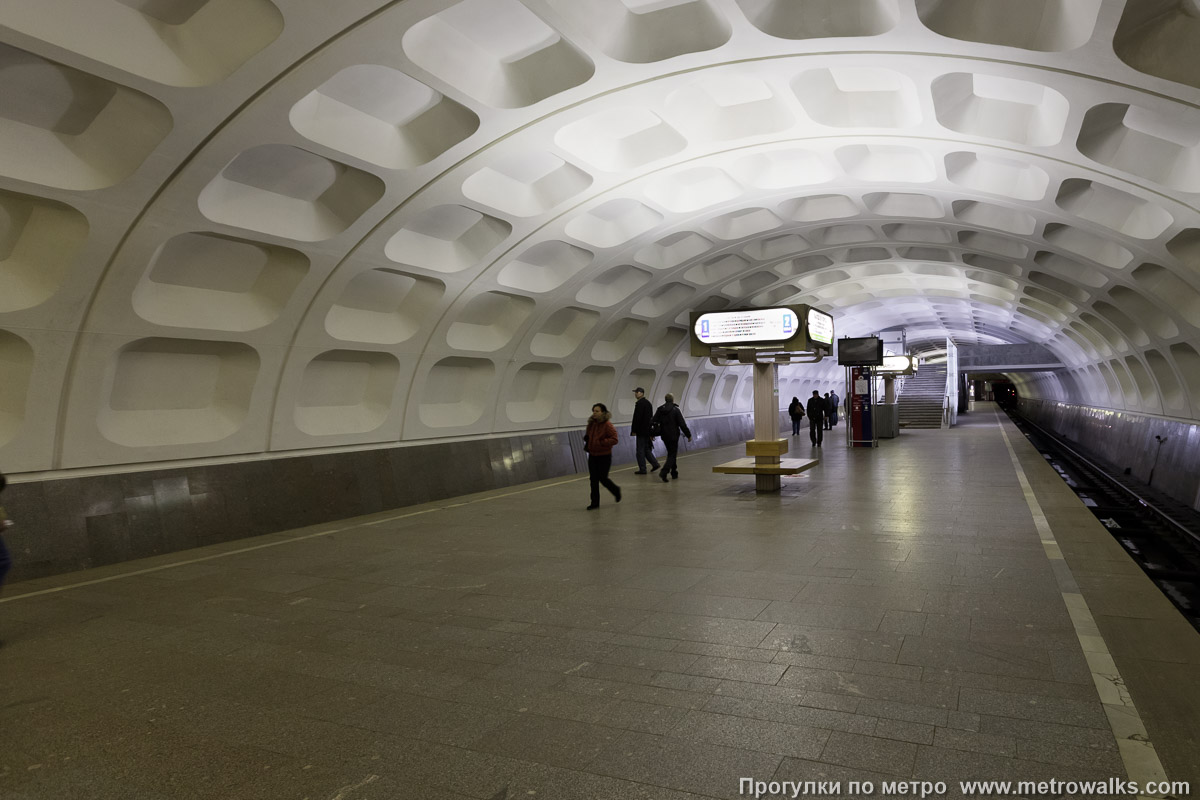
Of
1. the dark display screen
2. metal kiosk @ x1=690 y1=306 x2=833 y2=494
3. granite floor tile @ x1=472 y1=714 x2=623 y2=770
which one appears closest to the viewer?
granite floor tile @ x1=472 y1=714 x2=623 y2=770

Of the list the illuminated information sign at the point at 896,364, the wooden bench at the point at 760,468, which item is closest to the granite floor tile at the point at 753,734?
the wooden bench at the point at 760,468

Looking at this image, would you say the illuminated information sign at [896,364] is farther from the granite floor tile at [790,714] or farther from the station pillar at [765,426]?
the granite floor tile at [790,714]

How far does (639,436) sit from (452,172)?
296 inches

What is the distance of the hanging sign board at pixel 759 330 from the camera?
493 inches

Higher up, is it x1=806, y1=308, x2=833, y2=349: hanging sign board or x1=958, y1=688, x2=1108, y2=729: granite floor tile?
x1=806, y1=308, x2=833, y2=349: hanging sign board

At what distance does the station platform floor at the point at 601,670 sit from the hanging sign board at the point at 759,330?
4.52 m

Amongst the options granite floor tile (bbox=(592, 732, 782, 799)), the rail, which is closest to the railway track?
the rail

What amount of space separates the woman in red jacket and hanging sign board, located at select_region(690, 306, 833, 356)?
3054mm

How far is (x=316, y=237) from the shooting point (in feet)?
33.5

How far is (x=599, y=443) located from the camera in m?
11.1

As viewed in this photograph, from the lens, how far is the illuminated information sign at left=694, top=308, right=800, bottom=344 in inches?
496

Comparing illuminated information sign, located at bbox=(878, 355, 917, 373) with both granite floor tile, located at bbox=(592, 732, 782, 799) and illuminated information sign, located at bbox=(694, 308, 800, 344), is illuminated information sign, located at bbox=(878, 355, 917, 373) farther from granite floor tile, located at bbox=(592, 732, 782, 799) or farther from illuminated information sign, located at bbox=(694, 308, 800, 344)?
granite floor tile, located at bbox=(592, 732, 782, 799)

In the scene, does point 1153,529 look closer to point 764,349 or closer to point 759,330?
point 764,349

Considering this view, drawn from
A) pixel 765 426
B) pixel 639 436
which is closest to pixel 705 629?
pixel 765 426
